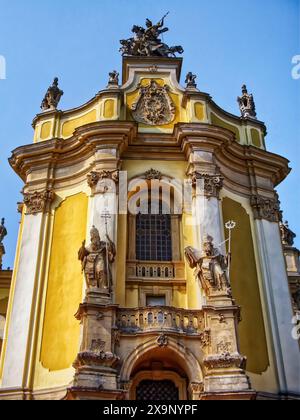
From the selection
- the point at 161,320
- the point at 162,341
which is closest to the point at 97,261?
the point at 161,320

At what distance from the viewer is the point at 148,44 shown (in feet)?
82.1

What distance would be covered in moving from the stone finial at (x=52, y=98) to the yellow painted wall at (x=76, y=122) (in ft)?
4.83

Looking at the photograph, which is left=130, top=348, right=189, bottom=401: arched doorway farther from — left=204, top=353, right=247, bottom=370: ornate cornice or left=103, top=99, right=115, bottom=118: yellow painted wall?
left=103, top=99, right=115, bottom=118: yellow painted wall

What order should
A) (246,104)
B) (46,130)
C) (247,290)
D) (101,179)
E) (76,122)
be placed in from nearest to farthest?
(247,290) < (101,179) < (76,122) < (46,130) < (246,104)

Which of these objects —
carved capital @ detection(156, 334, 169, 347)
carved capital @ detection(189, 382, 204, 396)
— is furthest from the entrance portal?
carved capital @ detection(156, 334, 169, 347)

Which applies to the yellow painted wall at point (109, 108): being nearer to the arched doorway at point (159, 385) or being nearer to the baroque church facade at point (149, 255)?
the baroque church facade at point (149, 255)

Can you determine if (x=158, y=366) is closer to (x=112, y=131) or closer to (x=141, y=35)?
(x=112, y=131)

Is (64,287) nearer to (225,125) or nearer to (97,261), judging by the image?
(97,261)

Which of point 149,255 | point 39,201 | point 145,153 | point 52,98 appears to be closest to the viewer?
point 149,255

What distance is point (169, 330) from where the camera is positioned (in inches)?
625

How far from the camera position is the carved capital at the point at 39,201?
65.7 feet

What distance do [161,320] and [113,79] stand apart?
10755mm

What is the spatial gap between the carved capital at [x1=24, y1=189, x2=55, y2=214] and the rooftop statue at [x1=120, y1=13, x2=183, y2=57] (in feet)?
26.7

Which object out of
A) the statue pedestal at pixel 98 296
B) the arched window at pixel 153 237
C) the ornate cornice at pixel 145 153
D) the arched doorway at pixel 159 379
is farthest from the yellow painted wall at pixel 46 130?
the arched doorway at pixel 159 379
